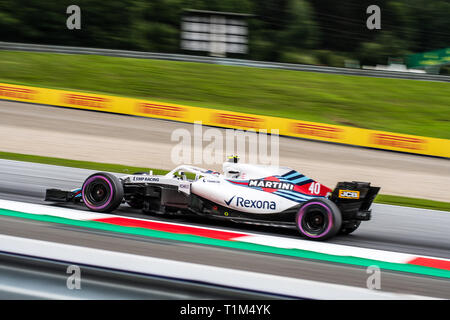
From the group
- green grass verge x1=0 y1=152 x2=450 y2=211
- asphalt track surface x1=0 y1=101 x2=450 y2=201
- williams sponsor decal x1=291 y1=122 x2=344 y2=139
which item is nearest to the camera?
green grass verge x1=0 y1=152 x2=450 y2=211

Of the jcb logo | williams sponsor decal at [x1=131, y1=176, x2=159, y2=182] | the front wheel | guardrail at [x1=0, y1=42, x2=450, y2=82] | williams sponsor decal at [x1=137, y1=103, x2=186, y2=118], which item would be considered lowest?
the front wheel

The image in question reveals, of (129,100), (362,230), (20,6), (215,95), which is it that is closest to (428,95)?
(215,95)

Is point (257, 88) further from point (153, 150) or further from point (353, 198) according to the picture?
point (353, 198)

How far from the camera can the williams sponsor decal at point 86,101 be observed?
1834 centimetres

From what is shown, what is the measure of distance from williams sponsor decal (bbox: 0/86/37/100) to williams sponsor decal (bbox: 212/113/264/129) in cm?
619

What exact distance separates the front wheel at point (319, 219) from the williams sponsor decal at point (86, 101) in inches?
459

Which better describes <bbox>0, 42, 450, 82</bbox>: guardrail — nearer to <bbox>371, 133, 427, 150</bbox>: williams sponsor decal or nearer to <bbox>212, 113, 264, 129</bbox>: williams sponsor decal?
<bbox>212, 113, 264, 129</bbox>: williams sponsor decal

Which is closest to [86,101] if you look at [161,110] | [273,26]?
[161,110]

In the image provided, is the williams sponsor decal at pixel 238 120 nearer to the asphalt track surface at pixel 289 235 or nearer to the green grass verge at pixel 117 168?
the green grass verge at pixel 117 168

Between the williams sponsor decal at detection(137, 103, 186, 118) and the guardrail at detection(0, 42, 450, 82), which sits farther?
the guardrail at detection(0, 42, 450, 82)

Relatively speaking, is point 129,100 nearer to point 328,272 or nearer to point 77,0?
point 328,272

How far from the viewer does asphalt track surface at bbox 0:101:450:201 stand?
14.7m

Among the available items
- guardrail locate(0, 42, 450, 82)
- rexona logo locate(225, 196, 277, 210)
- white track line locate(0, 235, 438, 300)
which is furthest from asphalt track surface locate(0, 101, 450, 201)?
guardrail locate(0, 42, 450, 82)

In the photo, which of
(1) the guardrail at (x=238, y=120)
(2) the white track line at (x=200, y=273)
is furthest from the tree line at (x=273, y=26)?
(2) the white track line at (x=200, y=273)
